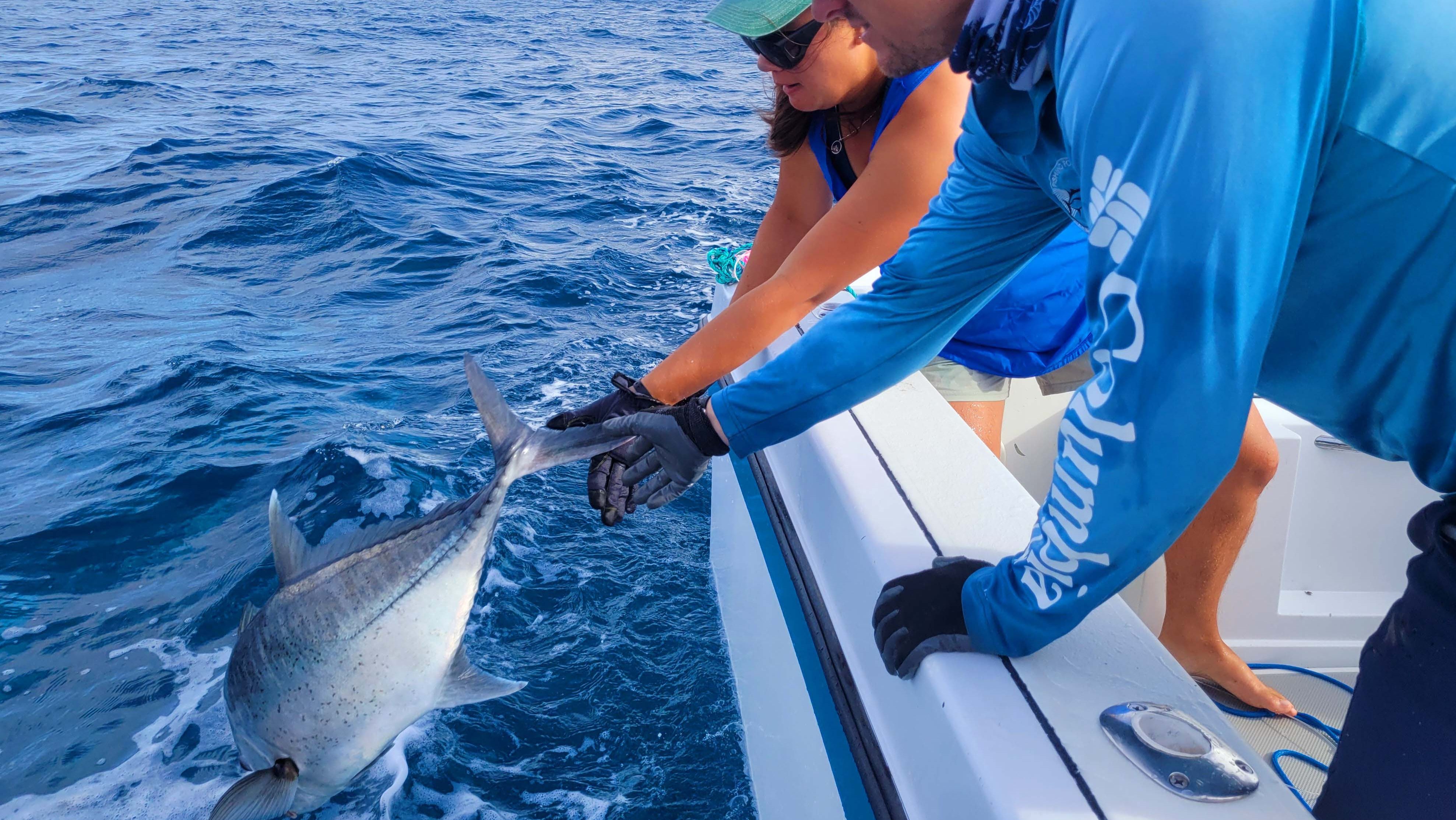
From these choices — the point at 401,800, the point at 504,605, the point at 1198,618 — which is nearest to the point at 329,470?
the point at 504,605

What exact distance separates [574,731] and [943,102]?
78.1 inches

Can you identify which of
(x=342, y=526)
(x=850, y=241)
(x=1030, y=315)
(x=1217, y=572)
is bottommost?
(x=342, y=526)

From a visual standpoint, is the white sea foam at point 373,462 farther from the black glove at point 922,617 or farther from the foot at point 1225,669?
the foot at point 1225,669

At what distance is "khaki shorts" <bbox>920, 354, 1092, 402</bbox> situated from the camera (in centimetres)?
233

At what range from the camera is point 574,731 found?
2654 mm

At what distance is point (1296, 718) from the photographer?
2.05m

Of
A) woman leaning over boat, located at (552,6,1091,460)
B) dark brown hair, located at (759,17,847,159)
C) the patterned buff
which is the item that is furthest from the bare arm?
the patterned buff

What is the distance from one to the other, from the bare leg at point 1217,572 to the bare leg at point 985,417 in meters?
0.56

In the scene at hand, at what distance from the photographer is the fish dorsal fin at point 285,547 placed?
2018 millimetres

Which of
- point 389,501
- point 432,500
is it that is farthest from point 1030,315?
point 389,501

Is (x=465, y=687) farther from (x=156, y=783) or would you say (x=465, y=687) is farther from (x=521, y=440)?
(x=156, y=783)

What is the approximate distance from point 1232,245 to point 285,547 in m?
1.96

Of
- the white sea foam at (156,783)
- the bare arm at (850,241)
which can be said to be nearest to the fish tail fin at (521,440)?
the bare arm at (850,241)

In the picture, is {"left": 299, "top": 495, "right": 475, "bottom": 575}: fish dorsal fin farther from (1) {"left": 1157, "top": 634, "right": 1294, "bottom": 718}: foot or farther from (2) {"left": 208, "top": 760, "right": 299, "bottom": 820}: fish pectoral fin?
(1) {"left": 1157, "top": 634, "right": 1294, "bottom": 718}: foot
